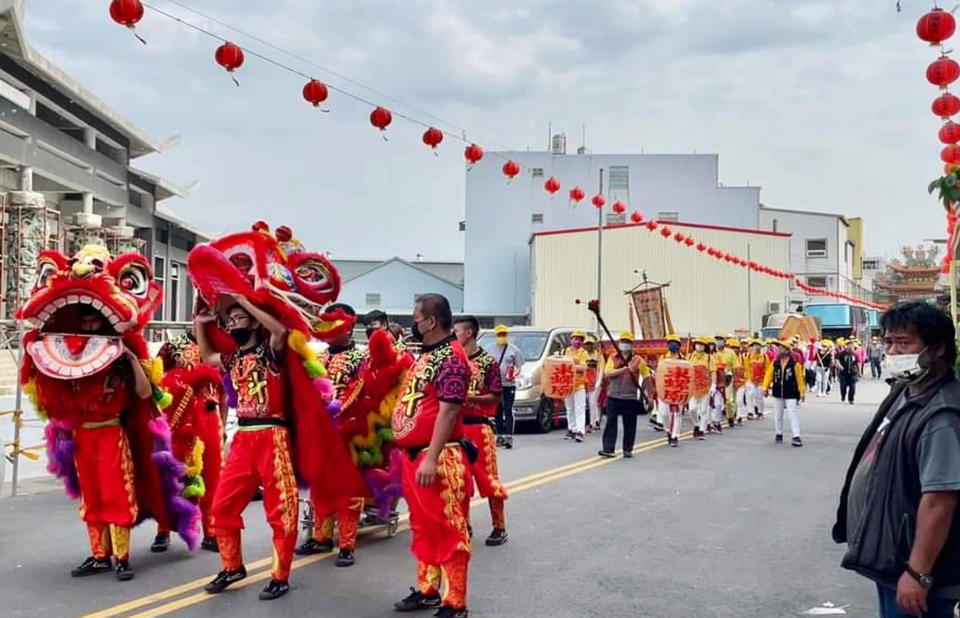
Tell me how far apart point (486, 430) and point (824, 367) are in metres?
24.1

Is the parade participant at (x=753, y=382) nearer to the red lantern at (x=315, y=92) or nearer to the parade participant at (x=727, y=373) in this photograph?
the parade participant at (x=727, y=373)

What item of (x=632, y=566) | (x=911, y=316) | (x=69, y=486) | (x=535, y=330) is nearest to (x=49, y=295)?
(x=69, y=486)

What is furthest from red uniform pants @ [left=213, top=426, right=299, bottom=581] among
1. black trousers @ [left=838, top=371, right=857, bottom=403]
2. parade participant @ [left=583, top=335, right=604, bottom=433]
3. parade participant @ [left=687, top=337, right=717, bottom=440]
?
black trousers @ [left=838, top=371, right=857, bottom=403]

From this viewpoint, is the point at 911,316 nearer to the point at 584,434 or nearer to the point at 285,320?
the point at 285,320

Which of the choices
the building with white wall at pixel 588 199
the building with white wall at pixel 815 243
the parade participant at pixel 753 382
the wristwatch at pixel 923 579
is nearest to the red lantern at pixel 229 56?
the wristwatch at pixel 923 579

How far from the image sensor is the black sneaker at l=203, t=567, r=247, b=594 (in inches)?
211

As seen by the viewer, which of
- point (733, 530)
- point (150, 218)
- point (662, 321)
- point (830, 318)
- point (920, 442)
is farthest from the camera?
point (830, 318)

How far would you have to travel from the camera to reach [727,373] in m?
17.0

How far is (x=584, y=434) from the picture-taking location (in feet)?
47.7

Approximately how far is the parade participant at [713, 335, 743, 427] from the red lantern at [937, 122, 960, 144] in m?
7.23

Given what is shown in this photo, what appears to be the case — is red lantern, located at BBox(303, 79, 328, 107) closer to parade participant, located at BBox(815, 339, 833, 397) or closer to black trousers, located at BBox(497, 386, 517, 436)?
black trousers, located at BBox(497, 386, 517, 436)

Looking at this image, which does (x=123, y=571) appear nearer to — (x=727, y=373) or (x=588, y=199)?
(x=727, y=373)

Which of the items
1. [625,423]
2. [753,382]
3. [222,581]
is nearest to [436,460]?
[222,581]

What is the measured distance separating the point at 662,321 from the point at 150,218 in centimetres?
2074
